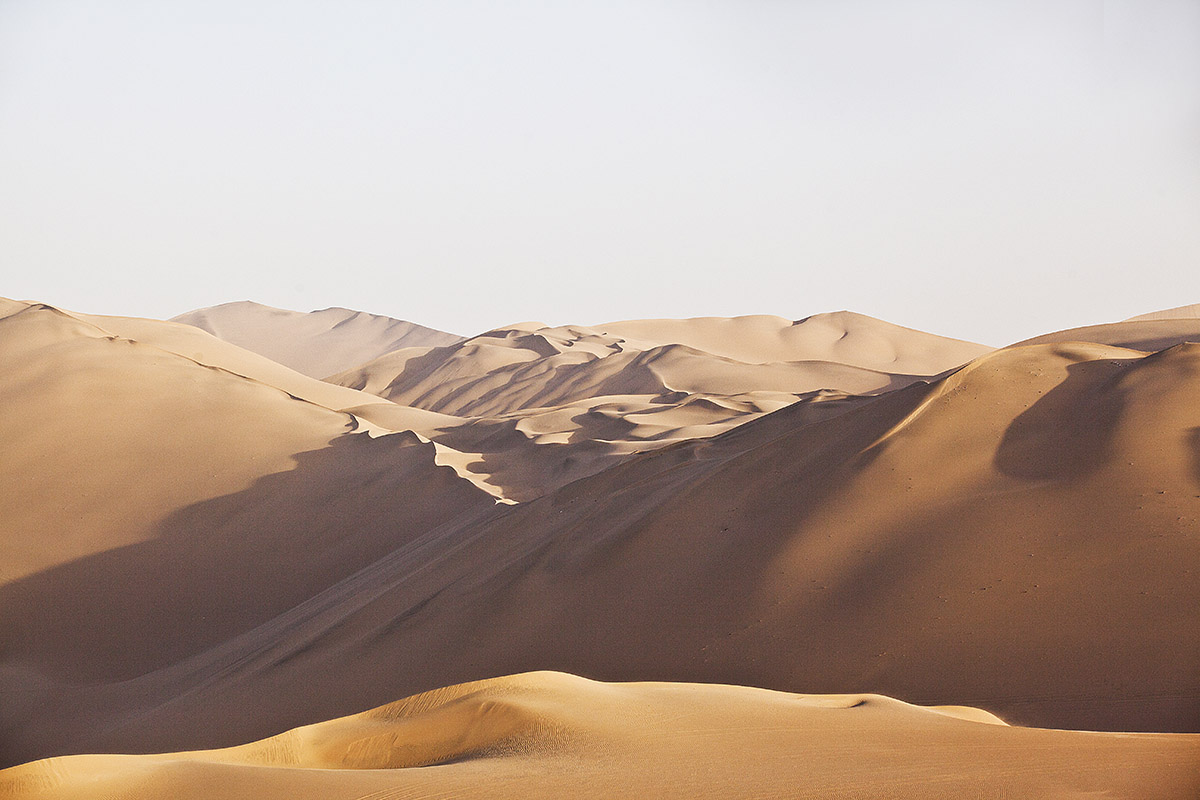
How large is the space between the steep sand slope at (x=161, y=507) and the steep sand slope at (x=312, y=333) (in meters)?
73.4

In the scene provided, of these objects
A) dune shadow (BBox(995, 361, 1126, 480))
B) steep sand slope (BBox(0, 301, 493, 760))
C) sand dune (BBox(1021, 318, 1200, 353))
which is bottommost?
steep sand slope (BBox(0, 301, 493, 760))

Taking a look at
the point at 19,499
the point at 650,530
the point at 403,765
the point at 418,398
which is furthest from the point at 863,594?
the point at 418,398

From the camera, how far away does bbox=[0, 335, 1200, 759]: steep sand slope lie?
6.11 meters

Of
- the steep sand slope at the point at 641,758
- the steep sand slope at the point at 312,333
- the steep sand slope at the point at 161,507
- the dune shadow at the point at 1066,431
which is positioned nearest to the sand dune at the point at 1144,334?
the steep sand slope at the point at 161,507

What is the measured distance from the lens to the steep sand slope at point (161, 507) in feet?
47.1

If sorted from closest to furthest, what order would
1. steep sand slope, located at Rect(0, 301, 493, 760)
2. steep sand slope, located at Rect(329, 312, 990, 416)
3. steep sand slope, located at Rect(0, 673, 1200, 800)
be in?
steep sand slope, located at Rect(0, 673, 1200, 800) < steep sand slope, located at Rect(0, 301, 493, 760) < steep sand slope, located at Rect(329, 312, 990, 416)

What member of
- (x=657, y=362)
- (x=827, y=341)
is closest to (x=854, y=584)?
(x=657, y=362)

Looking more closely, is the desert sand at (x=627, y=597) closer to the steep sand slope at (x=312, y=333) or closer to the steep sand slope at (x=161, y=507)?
the steep sand slope at (x=161, y=507)

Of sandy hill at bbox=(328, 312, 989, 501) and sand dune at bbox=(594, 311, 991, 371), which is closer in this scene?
sandy hill at bbox=(328, 312, 989, 501)

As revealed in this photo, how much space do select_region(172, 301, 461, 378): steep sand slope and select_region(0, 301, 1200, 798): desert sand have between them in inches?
3084

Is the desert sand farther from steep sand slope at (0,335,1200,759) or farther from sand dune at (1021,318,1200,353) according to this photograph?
sand dune at (1021,318,1200,353)

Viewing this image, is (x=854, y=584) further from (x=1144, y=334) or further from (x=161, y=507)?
(x=1144, y=334)

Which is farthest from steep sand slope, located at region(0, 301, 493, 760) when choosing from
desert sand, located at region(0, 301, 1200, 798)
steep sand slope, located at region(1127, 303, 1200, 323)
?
steep sand slope, located at region(1127, 303, 1200, 323)

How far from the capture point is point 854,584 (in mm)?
7340
